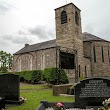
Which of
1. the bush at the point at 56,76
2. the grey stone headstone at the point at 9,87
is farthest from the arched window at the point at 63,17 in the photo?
the grey stone headstone at the point at 9,87

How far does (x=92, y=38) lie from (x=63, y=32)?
916 cm

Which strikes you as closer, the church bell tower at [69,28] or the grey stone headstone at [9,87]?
the grey stone headstone at [9,87]

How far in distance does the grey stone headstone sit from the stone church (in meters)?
18.5

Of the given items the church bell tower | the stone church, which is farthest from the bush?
the church bell tower

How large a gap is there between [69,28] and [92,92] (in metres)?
25.3

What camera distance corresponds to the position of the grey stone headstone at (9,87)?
9.07m

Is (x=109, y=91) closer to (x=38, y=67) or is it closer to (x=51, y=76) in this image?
(x=51, y=76)

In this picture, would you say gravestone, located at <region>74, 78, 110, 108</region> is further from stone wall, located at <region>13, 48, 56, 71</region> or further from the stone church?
stone wall, located at <region>13, 48, 56, 71</region>

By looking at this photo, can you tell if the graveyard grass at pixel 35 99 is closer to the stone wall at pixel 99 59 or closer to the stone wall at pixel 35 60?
the stone wall at pixel 35 60

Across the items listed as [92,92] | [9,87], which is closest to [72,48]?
[9,87]

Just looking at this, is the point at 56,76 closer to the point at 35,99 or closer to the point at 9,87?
the point at 35,99

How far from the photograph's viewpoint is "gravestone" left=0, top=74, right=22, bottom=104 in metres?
9.05

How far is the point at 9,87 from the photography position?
915cm

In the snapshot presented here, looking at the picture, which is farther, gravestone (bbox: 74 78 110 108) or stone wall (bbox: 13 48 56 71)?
stone wall (bbox: 13 48 56 71)
